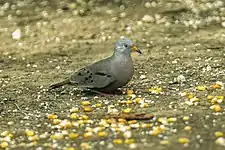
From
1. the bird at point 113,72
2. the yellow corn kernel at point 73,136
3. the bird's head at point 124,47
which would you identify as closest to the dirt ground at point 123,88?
the yellow corn kernel at point 73,136

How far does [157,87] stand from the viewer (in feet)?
21.9

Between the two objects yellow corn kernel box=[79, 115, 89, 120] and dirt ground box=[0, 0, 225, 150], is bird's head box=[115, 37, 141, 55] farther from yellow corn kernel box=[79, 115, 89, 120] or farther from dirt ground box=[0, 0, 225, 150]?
yellow corn kernel box=[79, 115, 89, 120]

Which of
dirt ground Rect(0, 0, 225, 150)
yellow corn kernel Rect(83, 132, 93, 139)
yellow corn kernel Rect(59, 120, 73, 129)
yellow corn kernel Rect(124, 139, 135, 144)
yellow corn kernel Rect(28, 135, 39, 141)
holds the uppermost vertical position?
yellow corn kernel Rect(124, 139, 135, 144)

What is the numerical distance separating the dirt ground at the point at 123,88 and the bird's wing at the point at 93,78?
14cm

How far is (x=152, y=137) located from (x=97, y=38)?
4510 millimetres

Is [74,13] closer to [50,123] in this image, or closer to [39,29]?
[39,29]

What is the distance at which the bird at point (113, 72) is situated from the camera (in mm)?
6281

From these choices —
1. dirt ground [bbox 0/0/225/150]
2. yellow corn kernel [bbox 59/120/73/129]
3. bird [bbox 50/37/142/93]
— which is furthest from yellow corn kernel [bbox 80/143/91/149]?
bird [bbox 50/37/142/93]

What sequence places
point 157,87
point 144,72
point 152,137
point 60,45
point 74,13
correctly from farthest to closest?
point 74,13 < point 60,45 < point 144,72 < point 157,87 < point 152,137

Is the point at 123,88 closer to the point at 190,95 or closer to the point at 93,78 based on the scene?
the point at 93,78

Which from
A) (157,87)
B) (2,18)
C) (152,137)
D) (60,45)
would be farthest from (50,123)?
(2,18)

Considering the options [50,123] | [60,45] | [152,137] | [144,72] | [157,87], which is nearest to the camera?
[152,137]

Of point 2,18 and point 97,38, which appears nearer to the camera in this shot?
point 97,38

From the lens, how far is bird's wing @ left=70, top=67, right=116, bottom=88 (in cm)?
631
